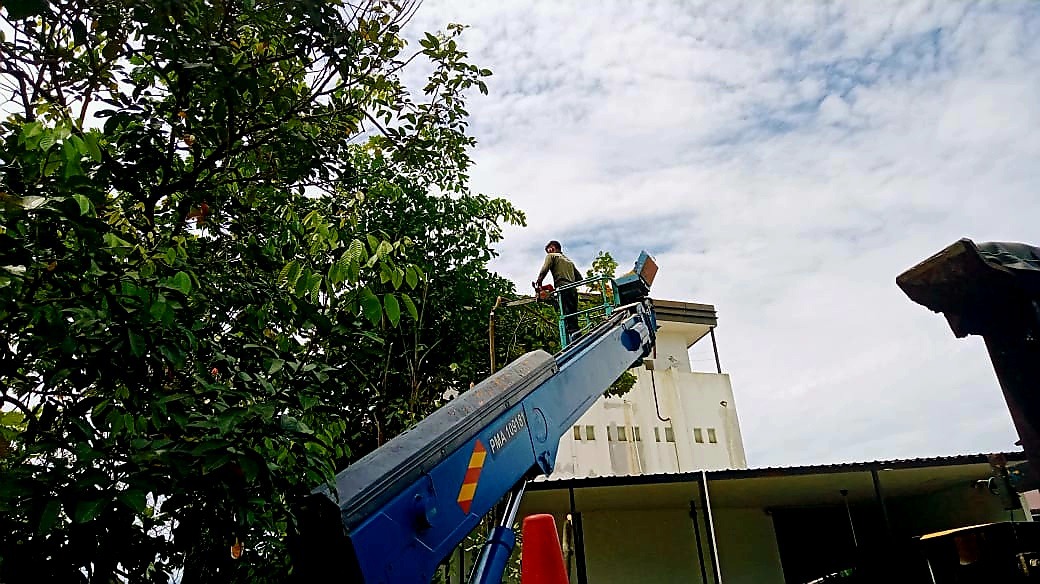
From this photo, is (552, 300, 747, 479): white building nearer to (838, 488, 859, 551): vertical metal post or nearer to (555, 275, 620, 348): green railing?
(838, 488, 859, 551): vertical metal post

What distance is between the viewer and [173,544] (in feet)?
8.95

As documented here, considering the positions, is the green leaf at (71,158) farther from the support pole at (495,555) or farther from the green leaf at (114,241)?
the support pole at (495,555)

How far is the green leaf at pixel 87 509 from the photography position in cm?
187

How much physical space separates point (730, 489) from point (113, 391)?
34.1ft

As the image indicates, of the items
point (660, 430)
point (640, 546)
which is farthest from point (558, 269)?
point (660, 430)

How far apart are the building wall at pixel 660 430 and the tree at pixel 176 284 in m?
18.3

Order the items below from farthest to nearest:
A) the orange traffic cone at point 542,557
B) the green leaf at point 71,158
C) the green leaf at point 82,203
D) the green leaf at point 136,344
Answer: the orange traffic cone at point 542,557, the green leaf at point 136,344, the green leaf at point 71,158, the green leaf at point 82,203

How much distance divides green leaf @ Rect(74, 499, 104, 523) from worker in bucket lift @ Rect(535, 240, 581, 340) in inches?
182

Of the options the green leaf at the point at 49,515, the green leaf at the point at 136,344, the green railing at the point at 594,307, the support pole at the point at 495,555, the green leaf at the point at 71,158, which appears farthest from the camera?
the green railing at the point at 594,307

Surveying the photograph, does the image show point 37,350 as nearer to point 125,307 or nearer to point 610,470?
point 125,307

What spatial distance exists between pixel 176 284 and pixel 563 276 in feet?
15.2

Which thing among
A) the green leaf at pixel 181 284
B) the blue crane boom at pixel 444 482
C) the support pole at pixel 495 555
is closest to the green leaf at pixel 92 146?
the green leaf at pixel 181 284

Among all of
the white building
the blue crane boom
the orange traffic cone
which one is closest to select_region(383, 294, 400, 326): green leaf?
the blue crane boom

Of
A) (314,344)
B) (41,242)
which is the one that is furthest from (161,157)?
(314,344)
